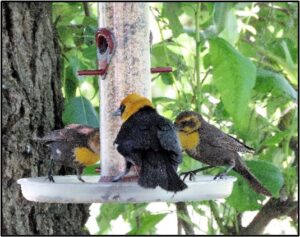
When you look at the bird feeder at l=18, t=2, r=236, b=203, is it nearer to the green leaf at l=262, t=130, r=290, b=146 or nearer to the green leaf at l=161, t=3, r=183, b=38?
Result: the green leaf at l=161, t=3, r=183, b=38

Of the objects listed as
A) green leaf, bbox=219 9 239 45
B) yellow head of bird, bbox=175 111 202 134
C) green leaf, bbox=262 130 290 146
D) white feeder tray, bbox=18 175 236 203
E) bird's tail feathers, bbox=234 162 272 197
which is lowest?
bird's tail feathers, bbox=234 162 272 197

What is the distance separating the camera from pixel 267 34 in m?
4.62

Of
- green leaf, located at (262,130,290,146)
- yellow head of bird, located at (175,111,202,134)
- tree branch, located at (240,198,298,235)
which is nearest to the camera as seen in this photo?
yellow head of bird, located at (175,111,202,134)

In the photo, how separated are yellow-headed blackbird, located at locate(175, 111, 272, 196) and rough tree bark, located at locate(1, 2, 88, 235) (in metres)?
0.63

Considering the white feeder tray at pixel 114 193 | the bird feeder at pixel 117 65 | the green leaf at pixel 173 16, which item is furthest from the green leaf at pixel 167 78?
the white feeder tray at pixel 114 193

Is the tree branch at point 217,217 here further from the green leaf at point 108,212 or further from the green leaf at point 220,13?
the green leaf at point 220,13

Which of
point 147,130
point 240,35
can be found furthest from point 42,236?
point 240,35

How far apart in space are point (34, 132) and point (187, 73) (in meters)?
0.72

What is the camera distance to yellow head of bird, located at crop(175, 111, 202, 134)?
12.1 ft

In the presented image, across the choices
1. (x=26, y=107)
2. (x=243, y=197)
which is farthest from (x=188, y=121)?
(x=26, y=107)

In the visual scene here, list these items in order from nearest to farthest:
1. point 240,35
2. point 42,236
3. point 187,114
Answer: point 187,114 < point 42,236 < point 240,35

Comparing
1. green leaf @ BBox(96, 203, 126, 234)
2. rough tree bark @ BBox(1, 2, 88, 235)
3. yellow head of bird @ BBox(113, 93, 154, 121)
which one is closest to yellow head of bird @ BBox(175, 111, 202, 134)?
yellow head of bird @ BBox(113, 93, 154, 121)

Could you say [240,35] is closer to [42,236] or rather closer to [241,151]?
[241,151]

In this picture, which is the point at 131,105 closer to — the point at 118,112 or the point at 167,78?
the point at 118,112
